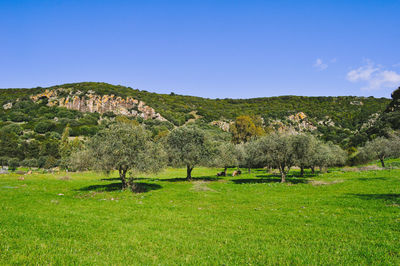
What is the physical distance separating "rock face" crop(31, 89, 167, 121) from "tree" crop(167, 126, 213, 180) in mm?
121548

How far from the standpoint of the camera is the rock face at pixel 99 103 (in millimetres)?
165875

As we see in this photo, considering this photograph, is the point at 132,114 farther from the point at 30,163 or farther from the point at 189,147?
the point at 189,147

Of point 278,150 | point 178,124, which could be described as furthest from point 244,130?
point 178,124

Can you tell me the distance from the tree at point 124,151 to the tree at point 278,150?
19.3 metres

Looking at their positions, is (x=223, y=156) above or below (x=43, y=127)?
below

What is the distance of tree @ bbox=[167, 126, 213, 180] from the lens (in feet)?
133

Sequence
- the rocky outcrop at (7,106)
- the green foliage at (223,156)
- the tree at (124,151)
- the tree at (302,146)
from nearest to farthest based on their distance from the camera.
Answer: the tree at (124,151) → the tree at (302,146) → the green foliage at (223,156) → the rocky outcrop at (7,106)

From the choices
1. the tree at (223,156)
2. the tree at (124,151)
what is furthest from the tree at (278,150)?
the tree at (124,151)

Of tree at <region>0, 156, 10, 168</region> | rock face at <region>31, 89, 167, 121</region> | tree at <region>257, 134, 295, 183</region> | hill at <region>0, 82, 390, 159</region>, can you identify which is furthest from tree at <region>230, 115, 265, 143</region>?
tree at <region>0, 156, 10, 168</region>

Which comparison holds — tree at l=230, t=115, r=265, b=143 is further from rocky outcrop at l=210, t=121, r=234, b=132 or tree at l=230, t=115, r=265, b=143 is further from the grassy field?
the grassy field

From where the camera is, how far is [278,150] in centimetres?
3828

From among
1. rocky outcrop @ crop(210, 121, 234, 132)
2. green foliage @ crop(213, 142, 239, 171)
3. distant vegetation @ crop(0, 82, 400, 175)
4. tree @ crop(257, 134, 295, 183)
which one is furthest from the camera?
rocky outcrop @ crop(210, 121, 234, 132)

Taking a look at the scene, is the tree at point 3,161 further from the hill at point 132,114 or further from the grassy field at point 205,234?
the grassy field at point 205,234

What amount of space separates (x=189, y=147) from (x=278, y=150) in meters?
16.0
